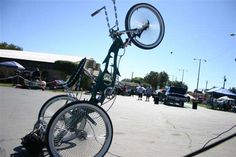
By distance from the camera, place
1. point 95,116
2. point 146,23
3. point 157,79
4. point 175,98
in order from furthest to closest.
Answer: point 157,79 < point 175,98 < point 146,23 < point 95,116

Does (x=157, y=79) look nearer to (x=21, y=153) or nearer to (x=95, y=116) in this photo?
(x=21, y=153)

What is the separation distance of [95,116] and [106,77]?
0.83m

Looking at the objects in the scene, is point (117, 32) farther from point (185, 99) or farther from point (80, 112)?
point (185, 99)

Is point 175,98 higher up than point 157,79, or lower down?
lower down

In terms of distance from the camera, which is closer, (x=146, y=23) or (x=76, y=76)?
(x=76, y=76)

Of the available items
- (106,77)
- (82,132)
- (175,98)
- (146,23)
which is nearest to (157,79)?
(175,98)

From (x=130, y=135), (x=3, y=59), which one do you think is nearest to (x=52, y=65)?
(x=3, y=59)

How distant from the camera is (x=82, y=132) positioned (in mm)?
4367

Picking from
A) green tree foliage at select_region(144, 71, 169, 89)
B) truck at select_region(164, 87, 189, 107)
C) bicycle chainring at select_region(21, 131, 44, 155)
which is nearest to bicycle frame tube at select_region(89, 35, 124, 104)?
bicycle chainring at select_region(21, 131, 44, 155)

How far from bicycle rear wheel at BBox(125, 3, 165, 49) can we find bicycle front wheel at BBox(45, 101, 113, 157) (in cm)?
170

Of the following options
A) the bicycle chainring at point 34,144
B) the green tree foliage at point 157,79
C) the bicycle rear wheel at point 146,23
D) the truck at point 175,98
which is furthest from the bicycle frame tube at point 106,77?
the green tree foliage at point 157,79

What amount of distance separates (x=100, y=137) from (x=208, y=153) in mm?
3015

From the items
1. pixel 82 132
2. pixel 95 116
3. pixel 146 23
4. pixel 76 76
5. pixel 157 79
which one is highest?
pixel 157 79

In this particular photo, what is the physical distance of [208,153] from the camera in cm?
629
